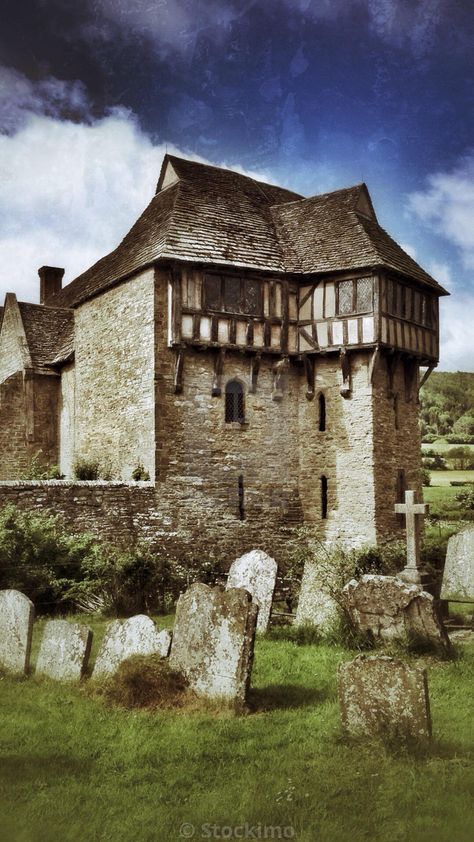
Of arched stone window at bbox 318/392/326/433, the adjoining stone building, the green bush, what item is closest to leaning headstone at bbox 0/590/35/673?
the green bush

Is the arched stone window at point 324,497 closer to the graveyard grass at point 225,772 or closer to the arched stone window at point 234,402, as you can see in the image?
the arched stone window at point 234,402

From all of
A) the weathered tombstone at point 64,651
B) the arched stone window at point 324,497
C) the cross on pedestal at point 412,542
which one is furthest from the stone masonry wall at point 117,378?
the weathered tombstone at point 64,651

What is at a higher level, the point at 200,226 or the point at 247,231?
the point at 247,231

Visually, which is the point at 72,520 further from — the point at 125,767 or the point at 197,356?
the point at 125,767

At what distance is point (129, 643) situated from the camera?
32.6ft

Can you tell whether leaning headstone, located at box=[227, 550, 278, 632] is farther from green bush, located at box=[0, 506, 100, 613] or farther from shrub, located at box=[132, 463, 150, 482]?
shrub, located at box=[132, 463, 150, 482]

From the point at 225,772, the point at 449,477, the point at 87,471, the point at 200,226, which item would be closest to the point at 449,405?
the point at 449,477

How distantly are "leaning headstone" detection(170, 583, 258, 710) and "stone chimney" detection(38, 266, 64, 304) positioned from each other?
30360 mm

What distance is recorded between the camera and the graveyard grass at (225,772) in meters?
6.14

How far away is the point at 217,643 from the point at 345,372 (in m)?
13.5

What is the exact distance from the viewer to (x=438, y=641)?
1099 cm

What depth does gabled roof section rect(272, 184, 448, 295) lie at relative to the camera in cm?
2184

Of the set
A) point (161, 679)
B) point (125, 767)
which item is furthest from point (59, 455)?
point (125, 767)

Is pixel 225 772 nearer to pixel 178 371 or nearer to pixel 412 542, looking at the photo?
pixel 412 542
